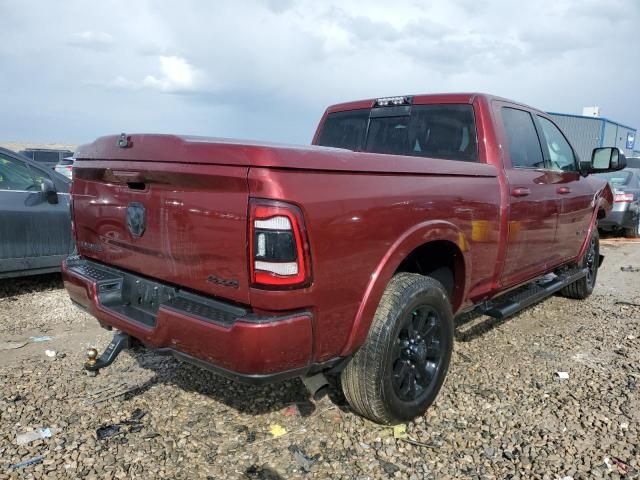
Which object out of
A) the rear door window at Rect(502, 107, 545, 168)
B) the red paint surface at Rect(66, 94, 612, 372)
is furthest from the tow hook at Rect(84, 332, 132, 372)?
the rear door window at Rect(502, 107, 545, 168)

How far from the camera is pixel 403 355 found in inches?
110

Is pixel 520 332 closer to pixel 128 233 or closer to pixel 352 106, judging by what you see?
pixel 352 106

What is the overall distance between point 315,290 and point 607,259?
8.01 m

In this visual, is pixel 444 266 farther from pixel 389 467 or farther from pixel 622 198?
pixel 622 198

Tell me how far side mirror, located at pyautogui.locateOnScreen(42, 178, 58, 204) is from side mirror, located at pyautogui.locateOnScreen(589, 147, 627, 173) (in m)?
5.22

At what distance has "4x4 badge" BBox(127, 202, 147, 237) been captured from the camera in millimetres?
2445

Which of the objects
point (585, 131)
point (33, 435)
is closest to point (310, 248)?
point (33, 435)

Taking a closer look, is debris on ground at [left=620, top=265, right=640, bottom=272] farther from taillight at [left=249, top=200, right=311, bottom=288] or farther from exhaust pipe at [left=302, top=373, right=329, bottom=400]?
taillight at [left=249, top=200, right=311, bottom=288]

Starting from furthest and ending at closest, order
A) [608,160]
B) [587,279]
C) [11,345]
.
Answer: [587,279]
[608,160]
[11,345]

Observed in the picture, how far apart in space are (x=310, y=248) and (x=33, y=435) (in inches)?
76.0

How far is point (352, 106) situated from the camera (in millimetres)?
4391

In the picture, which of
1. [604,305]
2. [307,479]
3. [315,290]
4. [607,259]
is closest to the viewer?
[315,290]

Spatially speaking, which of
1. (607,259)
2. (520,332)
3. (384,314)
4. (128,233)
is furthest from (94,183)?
(607,259)

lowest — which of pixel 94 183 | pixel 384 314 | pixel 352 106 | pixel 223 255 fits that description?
pixel 384 314
